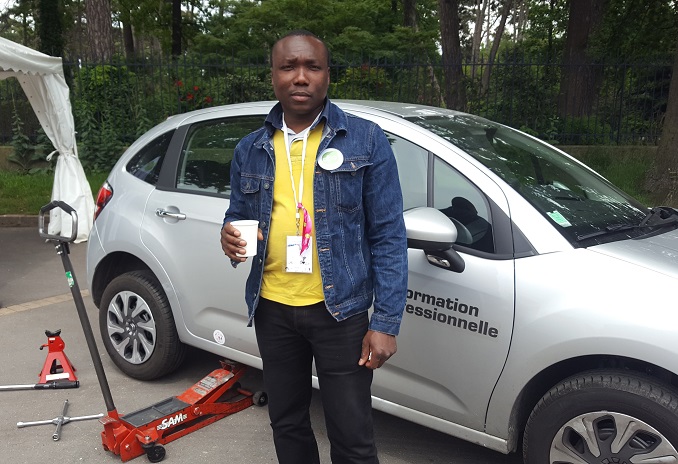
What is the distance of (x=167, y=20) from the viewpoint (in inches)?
883

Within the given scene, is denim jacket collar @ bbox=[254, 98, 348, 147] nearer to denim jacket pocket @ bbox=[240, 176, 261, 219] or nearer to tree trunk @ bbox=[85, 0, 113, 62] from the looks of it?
denim jacket pocket @ bbox=[240, 176, 261, 219]

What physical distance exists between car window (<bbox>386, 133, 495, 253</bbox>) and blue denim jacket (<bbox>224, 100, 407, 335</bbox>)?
707 mm

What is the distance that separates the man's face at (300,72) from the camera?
2.14 metres

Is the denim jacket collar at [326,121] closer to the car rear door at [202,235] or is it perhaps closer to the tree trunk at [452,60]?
the car rear door at [202,235]

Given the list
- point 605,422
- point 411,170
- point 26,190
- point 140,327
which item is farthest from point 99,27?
point 605,422

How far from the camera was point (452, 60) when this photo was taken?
40.4 feet

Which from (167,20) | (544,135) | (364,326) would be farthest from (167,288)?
(167,20)

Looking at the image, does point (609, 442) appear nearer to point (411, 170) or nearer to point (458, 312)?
point (458, 312)

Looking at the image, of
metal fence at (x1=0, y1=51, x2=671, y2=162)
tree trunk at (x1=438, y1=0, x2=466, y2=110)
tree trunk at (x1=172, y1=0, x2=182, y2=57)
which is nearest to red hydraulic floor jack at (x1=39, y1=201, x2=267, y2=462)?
metal fence at (x1=0, y1=51, x2=671, y2=162)

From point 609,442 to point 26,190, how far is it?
9683 millimetres

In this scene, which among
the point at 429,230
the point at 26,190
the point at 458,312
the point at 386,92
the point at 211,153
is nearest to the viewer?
the point at 429,230

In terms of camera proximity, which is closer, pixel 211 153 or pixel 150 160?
pixel 211 153

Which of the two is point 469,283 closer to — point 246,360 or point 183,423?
point 246,360

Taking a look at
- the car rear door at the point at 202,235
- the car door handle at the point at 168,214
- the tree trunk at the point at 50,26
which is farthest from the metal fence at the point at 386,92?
the car door handle at the point at 168,214
